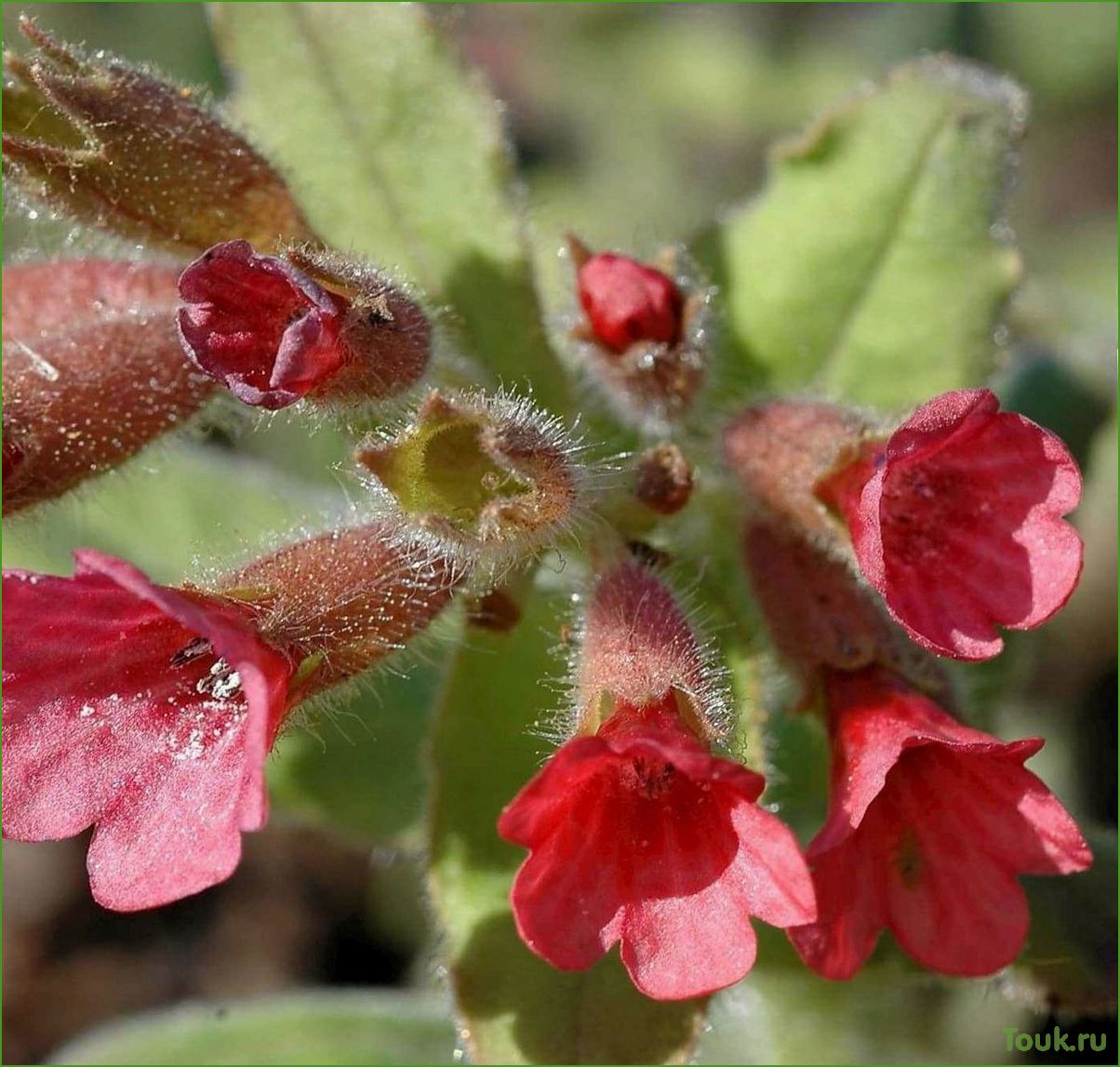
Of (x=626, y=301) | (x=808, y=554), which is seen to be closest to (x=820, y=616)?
(x=808, y=554)

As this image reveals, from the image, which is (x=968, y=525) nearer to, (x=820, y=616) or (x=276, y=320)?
(x=820, y=616)

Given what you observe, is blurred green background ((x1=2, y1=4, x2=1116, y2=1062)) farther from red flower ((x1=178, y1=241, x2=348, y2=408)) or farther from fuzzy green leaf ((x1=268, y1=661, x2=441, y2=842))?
red flower ((x1=178, y1=241, x2=348, y2=408))

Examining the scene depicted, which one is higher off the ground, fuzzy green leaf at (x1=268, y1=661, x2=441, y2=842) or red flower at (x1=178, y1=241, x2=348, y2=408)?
red flower at (x1=178, y1=241, x2=348, y2=408)

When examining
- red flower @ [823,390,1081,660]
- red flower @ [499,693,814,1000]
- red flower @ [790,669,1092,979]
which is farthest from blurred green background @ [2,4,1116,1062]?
red flower @ [823,390,1081,660]

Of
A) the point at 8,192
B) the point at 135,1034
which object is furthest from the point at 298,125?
the point at 135,1034

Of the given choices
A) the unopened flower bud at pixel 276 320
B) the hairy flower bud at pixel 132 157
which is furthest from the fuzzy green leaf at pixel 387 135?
the unopened flower bud at pixel 276 320
